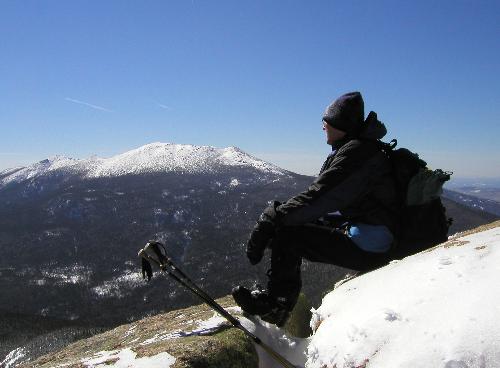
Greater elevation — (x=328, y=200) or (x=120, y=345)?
(x=328, y=200)

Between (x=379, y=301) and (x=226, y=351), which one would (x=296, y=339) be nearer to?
(x=226, y=351)

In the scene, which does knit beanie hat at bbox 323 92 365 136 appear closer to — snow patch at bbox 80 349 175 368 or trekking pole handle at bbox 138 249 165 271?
trekking pole handle at bbox 138 249 165 271

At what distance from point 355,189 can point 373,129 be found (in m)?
1.20

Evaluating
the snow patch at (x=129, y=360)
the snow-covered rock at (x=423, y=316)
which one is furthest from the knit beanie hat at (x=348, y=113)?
the snow patch at (x=129, y=360)

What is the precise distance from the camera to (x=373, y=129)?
775 centimetres

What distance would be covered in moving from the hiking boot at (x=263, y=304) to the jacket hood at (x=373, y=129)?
3700 millimetres

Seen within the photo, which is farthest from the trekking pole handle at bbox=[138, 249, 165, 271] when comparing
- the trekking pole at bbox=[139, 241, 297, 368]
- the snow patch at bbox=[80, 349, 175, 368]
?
the snow patch at bbox=[80, 349, 175, 368]

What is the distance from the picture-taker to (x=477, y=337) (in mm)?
5469

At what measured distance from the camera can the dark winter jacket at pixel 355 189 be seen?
7344mm

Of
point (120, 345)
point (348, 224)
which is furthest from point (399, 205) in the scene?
point (120, 345)

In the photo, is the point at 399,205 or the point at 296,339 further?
the point at 296,339

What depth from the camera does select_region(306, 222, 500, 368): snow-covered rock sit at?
5.54 m

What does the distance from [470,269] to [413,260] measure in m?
1.47

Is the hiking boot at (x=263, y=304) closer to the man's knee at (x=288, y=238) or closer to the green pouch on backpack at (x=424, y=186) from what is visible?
the man's knee at (x=288, y=238)
